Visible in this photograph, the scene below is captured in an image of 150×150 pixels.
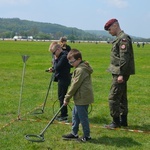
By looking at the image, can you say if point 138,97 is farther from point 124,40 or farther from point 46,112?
point 124,40

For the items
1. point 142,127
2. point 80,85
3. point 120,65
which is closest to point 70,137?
point 80,85

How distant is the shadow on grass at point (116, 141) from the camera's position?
657 centimetres

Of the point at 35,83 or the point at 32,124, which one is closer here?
the point at 32,124

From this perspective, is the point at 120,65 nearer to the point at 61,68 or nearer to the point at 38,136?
the point at 61,68

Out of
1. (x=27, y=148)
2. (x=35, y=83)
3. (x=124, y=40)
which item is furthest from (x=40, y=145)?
(x=35, y=83)

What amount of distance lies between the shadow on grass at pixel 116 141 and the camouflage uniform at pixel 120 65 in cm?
69

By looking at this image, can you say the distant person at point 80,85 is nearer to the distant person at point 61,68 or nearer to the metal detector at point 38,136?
the metal detector at point 38,136

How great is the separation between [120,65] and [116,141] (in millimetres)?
1582

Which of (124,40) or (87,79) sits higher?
(124,40)

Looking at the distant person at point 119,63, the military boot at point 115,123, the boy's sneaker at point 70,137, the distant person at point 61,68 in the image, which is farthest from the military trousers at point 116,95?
the distant person at point 61,68

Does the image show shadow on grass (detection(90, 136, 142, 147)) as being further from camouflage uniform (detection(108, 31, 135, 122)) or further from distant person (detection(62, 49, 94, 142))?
camouflage uniform (detection(108, 31, 135, 122))

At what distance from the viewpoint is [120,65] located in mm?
7043

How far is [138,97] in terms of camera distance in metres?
12.0

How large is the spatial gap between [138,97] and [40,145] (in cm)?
635
